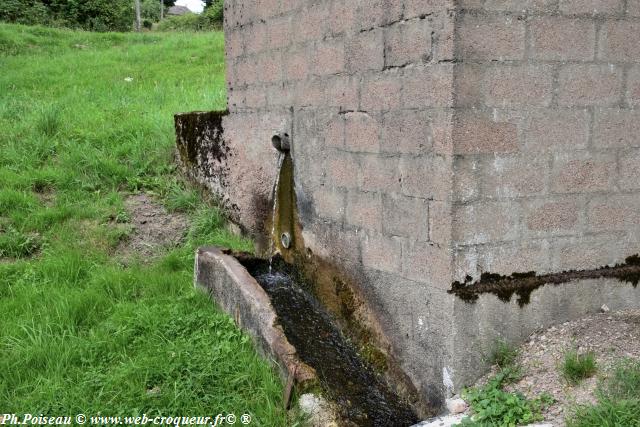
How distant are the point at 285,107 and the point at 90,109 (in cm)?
535

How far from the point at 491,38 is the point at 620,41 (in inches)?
32.5

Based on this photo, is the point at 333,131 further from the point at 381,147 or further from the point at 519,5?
the point at 519,5

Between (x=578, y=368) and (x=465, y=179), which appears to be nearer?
(x=578, y=368)

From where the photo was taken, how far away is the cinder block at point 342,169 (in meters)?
3.91

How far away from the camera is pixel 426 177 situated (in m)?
3.24

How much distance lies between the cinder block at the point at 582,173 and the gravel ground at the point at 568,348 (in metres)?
0.75

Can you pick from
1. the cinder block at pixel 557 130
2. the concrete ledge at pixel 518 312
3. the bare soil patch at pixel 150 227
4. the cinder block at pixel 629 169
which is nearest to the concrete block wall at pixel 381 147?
the concrete ledge at pixel 518 312

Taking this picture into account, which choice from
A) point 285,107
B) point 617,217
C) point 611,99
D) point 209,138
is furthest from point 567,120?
point 209,138

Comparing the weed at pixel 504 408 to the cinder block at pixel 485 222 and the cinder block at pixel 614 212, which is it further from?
the cinder block at pixel 614 212

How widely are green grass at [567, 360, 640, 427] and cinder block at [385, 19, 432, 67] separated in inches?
70.5

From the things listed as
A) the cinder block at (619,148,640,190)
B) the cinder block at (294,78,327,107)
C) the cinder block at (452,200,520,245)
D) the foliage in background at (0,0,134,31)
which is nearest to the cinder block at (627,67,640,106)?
the cinder block at (619,148,640,190)

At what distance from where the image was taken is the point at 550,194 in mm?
3291

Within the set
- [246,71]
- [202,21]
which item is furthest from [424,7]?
[202,21]

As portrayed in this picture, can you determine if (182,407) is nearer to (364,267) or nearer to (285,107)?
(364,267)
